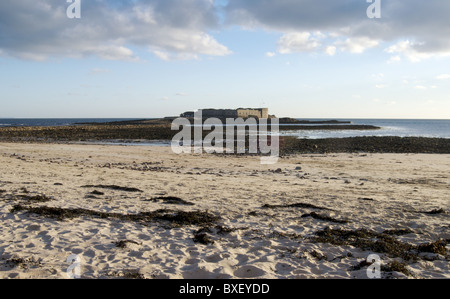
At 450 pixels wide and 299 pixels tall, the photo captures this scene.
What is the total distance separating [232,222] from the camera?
717 cm

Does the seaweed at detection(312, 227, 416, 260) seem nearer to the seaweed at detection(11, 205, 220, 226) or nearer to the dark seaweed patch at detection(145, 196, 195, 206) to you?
the seaweed at detection(11, 205, 220, 226)

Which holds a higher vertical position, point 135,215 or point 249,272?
point 135,215

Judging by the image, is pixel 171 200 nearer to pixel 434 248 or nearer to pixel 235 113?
pixel 434 248

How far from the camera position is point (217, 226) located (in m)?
6.81

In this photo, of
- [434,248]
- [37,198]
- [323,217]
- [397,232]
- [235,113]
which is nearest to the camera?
[434,248]

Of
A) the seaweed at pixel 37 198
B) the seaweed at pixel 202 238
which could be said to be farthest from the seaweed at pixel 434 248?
the seaweed at pixel 37 198

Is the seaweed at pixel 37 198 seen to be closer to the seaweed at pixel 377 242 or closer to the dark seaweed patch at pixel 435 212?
the seaweed at pixel 377 242

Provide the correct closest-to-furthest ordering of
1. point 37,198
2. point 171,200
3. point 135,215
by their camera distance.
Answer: point 135,215
point 37,198
point 171,200

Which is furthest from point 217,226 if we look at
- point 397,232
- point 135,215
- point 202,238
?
point 397,232

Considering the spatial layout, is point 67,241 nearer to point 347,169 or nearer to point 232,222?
point 232,222

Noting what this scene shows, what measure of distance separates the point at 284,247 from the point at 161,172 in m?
9.05

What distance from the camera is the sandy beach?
4.97 m
